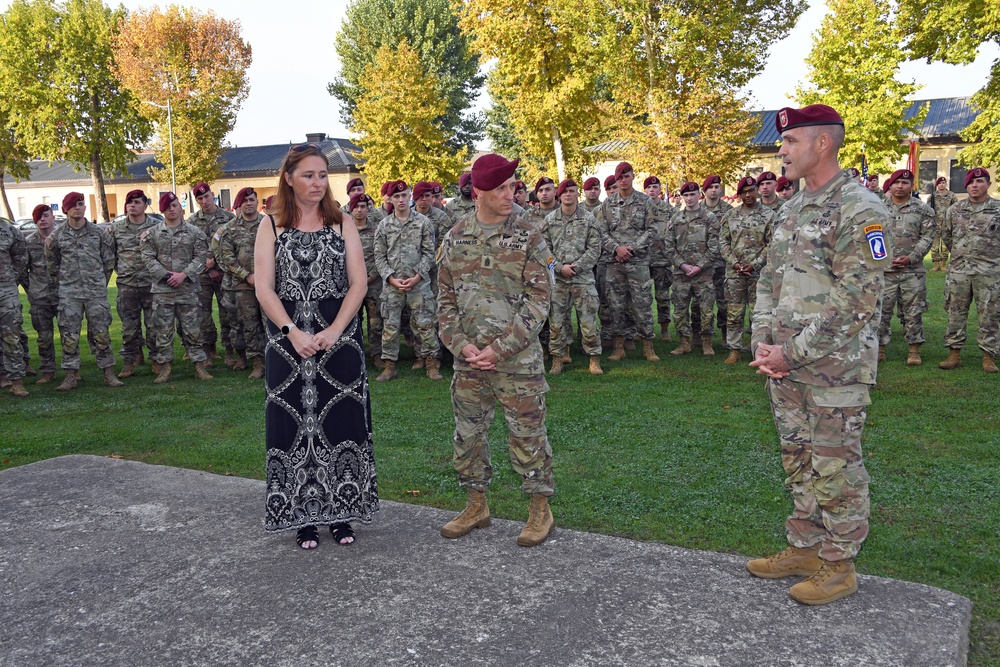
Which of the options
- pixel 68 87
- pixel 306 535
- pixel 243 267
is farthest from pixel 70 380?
pixel 68 87

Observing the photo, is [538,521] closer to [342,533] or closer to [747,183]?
[342,533]

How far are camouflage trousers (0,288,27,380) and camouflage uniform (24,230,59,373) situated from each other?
75 cm

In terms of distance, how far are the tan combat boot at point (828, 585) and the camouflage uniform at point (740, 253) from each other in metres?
6.45

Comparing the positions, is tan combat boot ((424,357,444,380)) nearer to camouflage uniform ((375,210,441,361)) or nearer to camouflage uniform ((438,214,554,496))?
camouflage uniform ((375,210,441,361))

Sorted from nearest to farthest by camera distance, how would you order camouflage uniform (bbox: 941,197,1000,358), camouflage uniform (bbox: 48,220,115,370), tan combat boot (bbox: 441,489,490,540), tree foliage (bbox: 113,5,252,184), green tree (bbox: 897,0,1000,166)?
1. tan combat boot (bbox: 441,489,490,540)
2. camouflage uniform (bbox: 941,197,1000,358)
3. camouflage uniform (bbox: 48,220,115,370)
4. green tree (bbox: 897,0,1000,166)
5. tree foliage (bbox: 113,5,252,184)

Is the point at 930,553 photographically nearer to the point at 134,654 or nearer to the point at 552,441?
the point at 552,441

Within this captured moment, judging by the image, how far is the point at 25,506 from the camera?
523 cm

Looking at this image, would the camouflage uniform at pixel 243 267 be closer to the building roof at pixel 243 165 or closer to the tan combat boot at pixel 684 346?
the tan combat boot at pixel 684 346

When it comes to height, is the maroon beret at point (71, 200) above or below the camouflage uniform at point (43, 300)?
above

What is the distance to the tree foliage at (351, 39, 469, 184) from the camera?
124ft

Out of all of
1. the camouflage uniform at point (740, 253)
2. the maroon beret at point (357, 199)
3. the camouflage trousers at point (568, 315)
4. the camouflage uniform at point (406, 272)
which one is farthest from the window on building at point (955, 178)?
the camouflage uniform at point (406, 272)

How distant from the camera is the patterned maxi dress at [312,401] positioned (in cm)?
434

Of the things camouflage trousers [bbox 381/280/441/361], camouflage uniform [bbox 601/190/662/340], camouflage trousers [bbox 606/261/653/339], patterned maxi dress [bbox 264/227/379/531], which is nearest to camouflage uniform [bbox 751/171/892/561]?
patterned maxi dress [bbox 264/227/379/531]

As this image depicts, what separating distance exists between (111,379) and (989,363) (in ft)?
34.1
